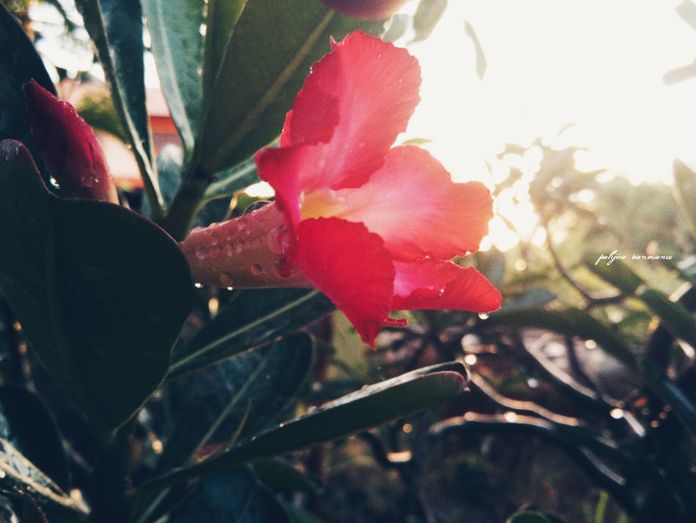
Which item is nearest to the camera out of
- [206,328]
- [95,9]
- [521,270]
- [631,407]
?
[95,9]

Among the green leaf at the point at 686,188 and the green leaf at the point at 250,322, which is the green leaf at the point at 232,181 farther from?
the green leaf at the point at 686,188

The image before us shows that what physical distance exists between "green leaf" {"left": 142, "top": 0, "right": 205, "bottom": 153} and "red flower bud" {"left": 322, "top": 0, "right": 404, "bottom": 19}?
0.20m

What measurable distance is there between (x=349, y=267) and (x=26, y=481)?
0.34m

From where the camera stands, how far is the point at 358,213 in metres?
0.48

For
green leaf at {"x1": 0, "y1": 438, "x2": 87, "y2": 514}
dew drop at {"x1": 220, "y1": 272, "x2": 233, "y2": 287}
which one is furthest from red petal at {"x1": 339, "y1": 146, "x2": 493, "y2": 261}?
green leaf at {"x1": 0, "y1": 438, "x2": 87, "y2": 514}

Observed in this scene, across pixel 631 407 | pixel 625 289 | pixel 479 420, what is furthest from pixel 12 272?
pixel 631 407

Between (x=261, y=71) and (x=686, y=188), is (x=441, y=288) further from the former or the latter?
(x=686, y=188)

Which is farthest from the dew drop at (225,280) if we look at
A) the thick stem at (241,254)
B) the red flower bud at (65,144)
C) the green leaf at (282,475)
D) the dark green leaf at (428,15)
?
the green leaf at (282,475)

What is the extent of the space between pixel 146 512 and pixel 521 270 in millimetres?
1493

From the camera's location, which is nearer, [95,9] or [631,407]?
[95,9]

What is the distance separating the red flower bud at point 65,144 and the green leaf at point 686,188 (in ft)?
3.52

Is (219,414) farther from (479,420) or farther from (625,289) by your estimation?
(625,289)

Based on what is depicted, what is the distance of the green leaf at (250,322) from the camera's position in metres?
0.58

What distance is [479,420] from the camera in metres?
1.06
